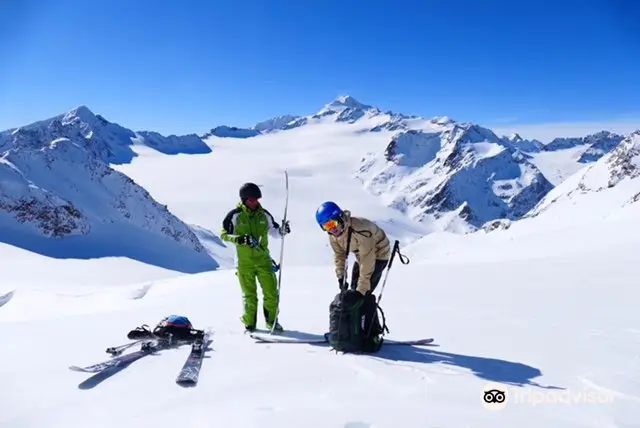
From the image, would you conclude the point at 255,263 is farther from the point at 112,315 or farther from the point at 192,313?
the point at 112,315

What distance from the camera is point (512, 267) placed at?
53.0 feet

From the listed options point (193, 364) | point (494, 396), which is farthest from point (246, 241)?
point (494, 396)

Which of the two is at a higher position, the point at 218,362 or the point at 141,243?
the point at 141,243

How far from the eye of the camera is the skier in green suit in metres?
8.98

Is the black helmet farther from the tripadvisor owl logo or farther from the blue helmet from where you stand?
the tripadvisor owl logo

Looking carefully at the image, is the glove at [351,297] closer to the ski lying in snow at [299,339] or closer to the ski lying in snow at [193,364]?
the ski lying in snow at [299,339]

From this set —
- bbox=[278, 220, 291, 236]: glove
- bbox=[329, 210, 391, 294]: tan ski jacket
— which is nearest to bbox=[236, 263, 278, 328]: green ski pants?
bbox=[278, 220, 291, 236]: glove

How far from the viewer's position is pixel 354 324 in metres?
7.30

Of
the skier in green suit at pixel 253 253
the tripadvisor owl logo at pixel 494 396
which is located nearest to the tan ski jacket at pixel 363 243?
the skier in green suit at pixel 253 253

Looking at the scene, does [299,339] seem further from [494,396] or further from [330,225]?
[494,396]

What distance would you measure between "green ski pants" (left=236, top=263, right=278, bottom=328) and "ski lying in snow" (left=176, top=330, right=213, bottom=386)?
3.34 ft

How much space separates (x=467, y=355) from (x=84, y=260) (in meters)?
42.3

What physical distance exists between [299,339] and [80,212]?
54826 millimetres

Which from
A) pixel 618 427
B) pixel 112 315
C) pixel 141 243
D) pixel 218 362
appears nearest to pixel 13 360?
pixel 218 362
